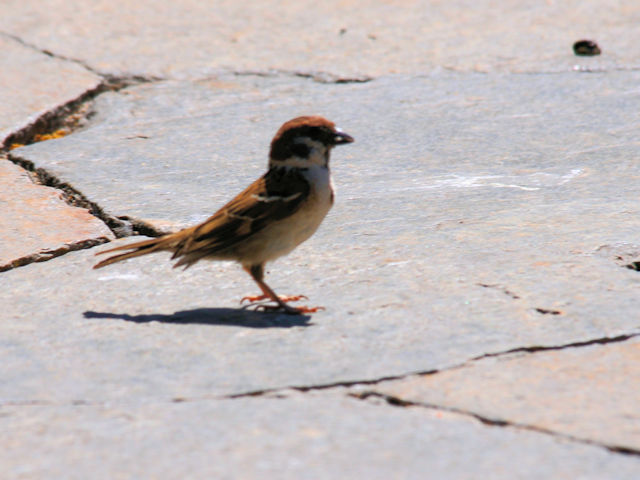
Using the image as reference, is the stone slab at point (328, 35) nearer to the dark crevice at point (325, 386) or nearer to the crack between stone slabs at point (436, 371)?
the crack between stone slabs at point (436, 371)

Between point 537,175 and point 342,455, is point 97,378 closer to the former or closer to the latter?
point 342,455

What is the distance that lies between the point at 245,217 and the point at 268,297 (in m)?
0.32

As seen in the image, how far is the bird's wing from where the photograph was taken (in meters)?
3.74

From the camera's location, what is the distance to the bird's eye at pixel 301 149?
4.02 meters

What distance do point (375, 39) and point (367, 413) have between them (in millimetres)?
5403

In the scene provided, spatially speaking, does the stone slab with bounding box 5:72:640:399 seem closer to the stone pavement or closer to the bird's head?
the stone pavement

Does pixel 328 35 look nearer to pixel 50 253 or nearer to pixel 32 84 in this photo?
pixel 32 84

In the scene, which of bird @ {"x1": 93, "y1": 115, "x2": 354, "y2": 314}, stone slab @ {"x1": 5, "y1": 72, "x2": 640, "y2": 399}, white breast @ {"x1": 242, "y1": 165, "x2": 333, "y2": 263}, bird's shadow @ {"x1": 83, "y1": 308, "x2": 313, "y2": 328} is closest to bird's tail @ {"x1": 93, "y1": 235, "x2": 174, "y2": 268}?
bird @ {"x1": 93, "y1": 115, "x2": 354, "y2": 314}

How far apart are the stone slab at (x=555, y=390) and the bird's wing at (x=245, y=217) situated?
1075mm

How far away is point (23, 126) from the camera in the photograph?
600 cm

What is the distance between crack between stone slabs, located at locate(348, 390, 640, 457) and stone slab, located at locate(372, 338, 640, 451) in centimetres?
1

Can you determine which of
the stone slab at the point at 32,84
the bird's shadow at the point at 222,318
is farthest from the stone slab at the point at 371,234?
the stone slab at the point at 32,84

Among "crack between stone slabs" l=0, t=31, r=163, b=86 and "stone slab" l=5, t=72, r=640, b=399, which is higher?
"crack between stone slabs" l=0, t=31, r=163, b=86

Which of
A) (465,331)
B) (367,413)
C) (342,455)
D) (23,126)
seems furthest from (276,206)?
(23,126)
